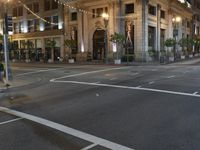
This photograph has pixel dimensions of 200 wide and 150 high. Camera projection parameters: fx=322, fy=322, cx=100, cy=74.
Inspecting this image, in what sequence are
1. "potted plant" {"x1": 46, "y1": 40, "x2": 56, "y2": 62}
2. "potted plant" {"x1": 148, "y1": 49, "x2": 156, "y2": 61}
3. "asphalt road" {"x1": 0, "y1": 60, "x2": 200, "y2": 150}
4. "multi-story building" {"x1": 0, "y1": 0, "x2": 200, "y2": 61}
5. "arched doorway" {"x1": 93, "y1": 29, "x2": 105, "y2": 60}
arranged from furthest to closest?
"potted plant" {"x1": 46, "y1": 40, "x2": 56, "y2": 62}
"arched doorway" {"x1": 93, "y1": 29, "x2": 105, "y2": 60}
"potted plant" {"x1": 148, "y1": 49, "x2": 156, "y2": 61}
"multi-story building" {"x1": 0, "y1": 0, "x2": 200, "y2": 61}
"asphalt road" {"x1": 0, "y1": 60, "x2": 200, "y2": 150}

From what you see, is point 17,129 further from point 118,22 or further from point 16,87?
point 118,22

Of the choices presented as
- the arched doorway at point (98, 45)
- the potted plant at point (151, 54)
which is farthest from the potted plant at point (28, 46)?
the potted plant at point (151, 54)

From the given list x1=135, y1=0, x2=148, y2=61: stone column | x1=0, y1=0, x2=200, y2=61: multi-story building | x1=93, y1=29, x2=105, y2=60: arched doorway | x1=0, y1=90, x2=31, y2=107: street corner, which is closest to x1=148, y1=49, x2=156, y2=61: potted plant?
x1=0, y1=0, x2=200, y2=61: multi-story building

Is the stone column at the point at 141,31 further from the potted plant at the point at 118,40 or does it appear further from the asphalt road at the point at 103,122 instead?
the asphalt road at the point at 103,122

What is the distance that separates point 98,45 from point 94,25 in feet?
11.9

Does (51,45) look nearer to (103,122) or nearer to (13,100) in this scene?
(13,100)

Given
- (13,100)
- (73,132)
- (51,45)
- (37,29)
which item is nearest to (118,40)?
(51,45)

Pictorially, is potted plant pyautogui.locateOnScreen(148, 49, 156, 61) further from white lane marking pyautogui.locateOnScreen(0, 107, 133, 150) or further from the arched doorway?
white lane marking pyautogui.locateOnScreen(0, 107, 133, 150)

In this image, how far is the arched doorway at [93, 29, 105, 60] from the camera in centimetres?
5716

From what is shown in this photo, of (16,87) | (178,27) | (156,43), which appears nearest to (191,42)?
(178,27)

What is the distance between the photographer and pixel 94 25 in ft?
188

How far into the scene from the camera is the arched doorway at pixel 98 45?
57.2 metres

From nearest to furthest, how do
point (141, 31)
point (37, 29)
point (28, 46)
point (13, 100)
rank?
point (13, 100)
point (141, 31)
point (37, 29)
point (28, 46)

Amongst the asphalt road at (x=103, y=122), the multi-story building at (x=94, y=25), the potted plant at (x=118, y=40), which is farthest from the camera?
the multi-story building at (x=94, y=25)
